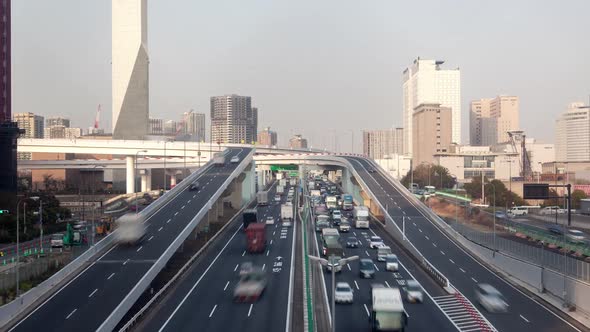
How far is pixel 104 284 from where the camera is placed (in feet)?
71.8

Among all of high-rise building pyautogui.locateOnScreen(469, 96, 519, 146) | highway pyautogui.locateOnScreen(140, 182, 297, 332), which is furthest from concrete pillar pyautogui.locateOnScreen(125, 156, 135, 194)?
high-rise building pyautogui.locateOnScreen(469, 96, 519, 146)

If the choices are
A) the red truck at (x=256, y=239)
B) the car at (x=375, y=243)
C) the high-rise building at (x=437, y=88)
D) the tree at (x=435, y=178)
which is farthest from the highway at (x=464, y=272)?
the high-rise building at (x=437, y=88)

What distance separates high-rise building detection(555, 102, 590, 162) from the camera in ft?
494

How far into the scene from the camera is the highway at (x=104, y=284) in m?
18.0

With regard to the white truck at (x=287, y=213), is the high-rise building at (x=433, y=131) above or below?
above

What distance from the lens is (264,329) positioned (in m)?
17.3

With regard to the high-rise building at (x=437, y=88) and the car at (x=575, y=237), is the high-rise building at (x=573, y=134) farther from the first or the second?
the car at (x=575, y=237)

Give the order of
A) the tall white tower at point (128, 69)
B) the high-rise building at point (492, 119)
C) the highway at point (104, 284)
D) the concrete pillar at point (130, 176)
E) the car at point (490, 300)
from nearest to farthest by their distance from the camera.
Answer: the highway at point (104, 284) < the car at point (490, 300) < the concrete pillar at point (130, 176) < the tall white tower at point (128, 69) < the high-rise building at point (492, 119)

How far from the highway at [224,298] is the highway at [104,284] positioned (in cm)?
156

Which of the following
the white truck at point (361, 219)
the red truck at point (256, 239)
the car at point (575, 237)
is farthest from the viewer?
the white truck at point (361, 219)

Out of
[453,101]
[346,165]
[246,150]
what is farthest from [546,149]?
[246,150]

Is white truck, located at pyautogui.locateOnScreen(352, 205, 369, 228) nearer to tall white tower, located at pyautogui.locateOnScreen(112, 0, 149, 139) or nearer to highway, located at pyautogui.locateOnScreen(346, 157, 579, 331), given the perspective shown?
highway, located at pyautogui.locateOnScreen(346, 157, 579, 331)

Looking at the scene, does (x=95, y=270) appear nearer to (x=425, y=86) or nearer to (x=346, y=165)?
(x=346, y=165)

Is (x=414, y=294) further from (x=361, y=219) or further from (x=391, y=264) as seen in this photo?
(x=361, y=219)
